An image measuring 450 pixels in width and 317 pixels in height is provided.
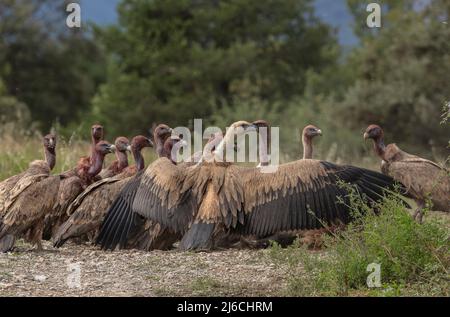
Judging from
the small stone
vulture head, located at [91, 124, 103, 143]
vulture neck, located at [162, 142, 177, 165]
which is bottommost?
the small stone

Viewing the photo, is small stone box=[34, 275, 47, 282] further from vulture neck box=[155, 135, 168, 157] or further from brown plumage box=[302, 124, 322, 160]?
brown plumage box=[302, 124, 322, 160]

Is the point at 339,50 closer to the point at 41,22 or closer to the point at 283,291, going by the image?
the point at 41,22

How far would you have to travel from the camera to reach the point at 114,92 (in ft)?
123

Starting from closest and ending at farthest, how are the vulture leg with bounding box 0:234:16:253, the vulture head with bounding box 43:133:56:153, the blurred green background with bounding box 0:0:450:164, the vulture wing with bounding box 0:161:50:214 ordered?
the vulture leg with bounding box 0:234:16:253 → the vulture wing with bounding box 0:161:50:214 → the vulture head with bounding box 43:133:56:153 → the blurred green background with bounding box 0:0:450:164

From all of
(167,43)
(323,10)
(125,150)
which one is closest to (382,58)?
(167,43)

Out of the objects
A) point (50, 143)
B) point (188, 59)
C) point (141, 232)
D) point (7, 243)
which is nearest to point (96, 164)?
point (50, 143)

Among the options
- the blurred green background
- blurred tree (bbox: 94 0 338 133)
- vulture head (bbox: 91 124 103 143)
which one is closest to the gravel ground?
vulture head (bbox: 91 124 103 143)

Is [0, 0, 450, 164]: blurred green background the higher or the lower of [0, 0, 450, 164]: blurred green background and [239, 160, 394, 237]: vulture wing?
the higher

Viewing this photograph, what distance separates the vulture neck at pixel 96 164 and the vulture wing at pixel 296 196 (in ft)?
8.21

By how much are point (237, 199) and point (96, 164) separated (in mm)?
2691

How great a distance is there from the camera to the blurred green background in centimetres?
2795

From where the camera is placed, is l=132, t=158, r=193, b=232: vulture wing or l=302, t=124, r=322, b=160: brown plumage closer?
l=132, t=158, r=193, b=232: vulture wing

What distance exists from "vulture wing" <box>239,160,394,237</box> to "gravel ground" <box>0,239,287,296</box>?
0.40m
